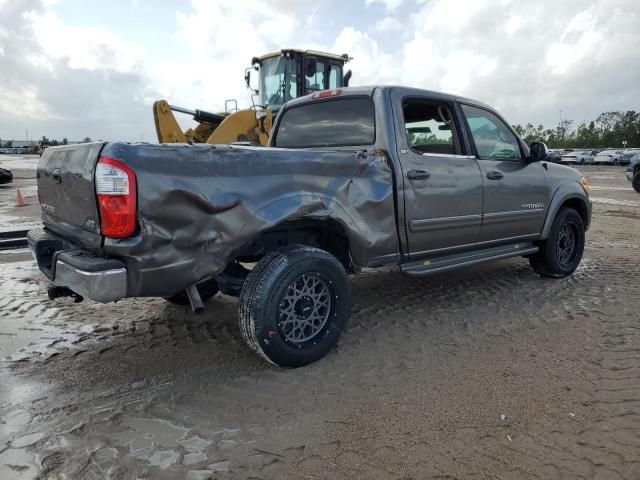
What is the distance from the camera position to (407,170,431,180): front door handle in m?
3.93

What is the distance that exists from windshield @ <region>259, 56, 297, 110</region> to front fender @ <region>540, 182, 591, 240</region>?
22.9 ft

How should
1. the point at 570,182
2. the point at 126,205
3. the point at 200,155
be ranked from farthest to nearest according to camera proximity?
the point at 570,182
the point at 200,155
the point at 126,205

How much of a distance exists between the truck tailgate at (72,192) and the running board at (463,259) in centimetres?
234

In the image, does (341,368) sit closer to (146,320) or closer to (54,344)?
(146,320)

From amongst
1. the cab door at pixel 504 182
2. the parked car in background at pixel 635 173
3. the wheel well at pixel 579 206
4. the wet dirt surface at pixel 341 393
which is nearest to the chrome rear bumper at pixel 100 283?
the wet dirt surface at pixel 341 393

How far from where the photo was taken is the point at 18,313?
4.40 meters

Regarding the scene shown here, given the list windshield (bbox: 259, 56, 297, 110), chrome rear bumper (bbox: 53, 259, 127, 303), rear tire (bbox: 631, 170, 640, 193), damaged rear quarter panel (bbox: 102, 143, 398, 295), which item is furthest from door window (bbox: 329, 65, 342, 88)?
rear tire (bbox: 631, 170, 640, 193)

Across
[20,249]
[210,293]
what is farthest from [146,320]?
[20,249]

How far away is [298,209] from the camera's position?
328 centimetres

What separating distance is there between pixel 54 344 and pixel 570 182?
5.40 metres

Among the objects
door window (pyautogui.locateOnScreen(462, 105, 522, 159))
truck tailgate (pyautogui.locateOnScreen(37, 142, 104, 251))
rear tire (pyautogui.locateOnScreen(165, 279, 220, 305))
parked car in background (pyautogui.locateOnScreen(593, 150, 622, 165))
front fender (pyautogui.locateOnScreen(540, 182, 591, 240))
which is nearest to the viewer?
truck tailgate (pyautogui.locateOnScreen(37, 142, 104, 251))

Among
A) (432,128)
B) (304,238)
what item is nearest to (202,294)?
(304,238)

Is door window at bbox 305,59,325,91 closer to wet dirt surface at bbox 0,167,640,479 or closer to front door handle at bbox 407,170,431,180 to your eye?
wet dirt surface at bbox 0,167,640,479

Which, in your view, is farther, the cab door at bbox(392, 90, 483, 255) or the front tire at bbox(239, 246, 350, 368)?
the cab door at bbox(392, 90, 483, 255)
